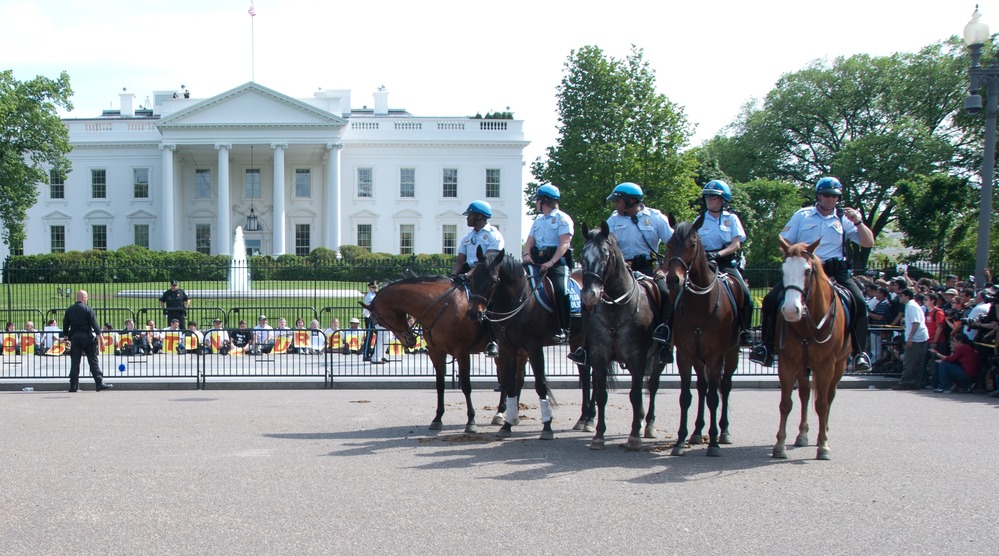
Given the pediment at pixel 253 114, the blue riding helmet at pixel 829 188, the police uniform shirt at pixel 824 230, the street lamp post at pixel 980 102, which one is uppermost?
the pediment at pixel 253 114

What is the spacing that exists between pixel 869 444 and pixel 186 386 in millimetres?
12355

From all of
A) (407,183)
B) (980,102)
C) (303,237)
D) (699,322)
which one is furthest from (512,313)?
(303,237)

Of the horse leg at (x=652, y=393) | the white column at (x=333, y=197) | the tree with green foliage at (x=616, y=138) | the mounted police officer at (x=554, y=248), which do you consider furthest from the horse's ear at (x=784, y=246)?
the white column at (x=333, y=197)

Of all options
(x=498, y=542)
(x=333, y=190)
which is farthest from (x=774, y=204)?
(x=498, y=542)

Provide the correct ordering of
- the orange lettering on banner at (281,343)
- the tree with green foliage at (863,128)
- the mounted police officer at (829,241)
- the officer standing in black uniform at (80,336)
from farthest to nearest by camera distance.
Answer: the tree with green foliage at (863,128) < the orange lettering on banner at (281,343) < the officer standing in black uniform at (80,336) < the mounted police officer at (829,241)

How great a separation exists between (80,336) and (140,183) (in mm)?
52689

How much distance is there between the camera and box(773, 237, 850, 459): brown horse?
8.44 meters

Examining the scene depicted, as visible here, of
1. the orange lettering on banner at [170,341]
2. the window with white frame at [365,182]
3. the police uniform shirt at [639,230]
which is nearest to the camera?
the police uniform shirt at [639,230]

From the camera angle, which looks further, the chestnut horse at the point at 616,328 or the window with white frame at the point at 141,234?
the window with white frame at the point at 141,234

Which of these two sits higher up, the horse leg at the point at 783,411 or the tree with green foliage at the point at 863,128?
the tree with green foliage at the point at 863,128

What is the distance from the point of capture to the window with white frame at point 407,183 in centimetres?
6531

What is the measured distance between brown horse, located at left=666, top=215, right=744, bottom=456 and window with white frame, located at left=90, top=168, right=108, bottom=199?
6368cm

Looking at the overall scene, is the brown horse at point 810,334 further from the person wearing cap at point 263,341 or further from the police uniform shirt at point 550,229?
the person wearing cap at point 263,341

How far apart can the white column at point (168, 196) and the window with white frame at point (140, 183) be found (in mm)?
3978
